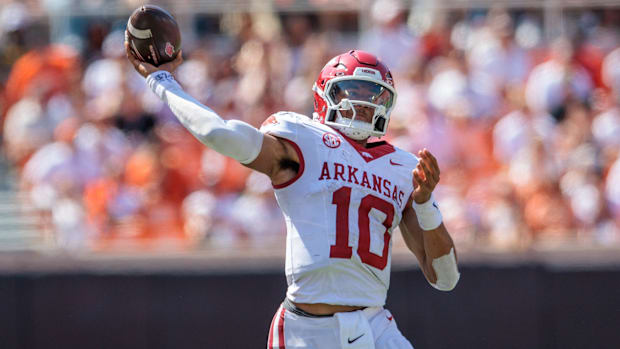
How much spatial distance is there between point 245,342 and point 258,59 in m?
3.73

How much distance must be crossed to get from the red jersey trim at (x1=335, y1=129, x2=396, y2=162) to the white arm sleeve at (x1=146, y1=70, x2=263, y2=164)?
504 mm

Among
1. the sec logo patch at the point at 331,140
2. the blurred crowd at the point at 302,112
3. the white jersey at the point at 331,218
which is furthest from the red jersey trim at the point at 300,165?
the blurred crowd at the point at 302,112

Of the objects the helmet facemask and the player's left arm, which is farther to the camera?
the helmet facemask

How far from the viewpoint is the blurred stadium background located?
264 inches

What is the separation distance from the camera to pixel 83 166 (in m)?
8.96

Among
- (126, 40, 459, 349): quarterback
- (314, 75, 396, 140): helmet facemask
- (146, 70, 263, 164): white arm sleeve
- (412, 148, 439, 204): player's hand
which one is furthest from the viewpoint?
(314, 75, 396, 140): helmet facemask

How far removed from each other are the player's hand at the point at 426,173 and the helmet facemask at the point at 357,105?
0.40m

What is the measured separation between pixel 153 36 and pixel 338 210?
1.04 metres

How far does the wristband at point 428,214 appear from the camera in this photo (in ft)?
13.7

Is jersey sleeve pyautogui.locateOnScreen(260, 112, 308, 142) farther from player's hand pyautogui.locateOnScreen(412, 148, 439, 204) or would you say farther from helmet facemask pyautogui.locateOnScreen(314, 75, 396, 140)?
player's hand pyautogui.locateOnScreen(412, 148, 439, 204)

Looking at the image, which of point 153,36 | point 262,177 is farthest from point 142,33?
point 262,177

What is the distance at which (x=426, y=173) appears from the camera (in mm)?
3961

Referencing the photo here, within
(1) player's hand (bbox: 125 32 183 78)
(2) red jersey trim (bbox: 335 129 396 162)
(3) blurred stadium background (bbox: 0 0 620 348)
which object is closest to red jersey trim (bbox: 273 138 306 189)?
(2) red jersey trim (bbox: 335 129 396 162)

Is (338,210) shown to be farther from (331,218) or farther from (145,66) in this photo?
(145,66)
